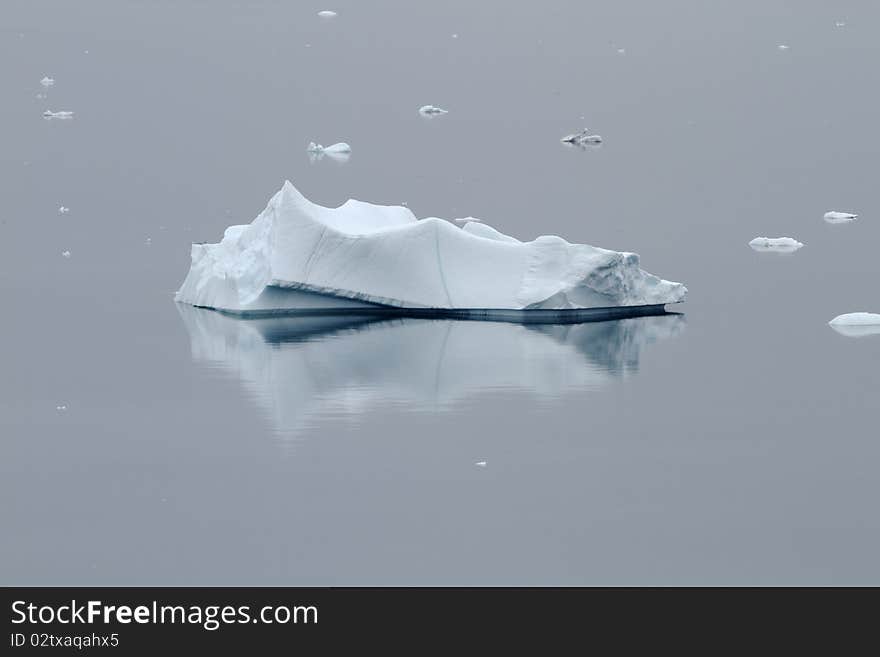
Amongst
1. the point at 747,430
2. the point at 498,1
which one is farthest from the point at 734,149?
the point at 498,1

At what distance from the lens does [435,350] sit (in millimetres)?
16344

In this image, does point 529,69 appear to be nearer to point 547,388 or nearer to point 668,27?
point 668,27

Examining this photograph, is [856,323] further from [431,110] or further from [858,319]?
[431,110]

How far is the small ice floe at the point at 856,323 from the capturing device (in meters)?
17.5

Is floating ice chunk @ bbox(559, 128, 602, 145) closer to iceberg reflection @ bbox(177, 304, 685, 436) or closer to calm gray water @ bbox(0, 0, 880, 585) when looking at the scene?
calm gray water @ bbox(0, 0, 880, 585)

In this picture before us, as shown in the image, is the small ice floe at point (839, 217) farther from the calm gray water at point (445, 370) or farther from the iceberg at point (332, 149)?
the iceberg at point (332, 149)

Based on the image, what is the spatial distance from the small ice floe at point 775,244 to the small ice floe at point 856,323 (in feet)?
13.9

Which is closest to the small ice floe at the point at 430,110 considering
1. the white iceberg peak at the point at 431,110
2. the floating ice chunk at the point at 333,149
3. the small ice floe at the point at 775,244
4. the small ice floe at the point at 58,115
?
the white iceberg peak at the point at 431,110

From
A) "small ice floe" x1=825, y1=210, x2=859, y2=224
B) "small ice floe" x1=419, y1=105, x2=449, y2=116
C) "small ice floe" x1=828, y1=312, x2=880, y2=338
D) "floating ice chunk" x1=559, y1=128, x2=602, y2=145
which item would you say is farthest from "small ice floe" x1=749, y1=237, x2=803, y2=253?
"small ice floe" x1=419, y1=105, x2=449, y2=116

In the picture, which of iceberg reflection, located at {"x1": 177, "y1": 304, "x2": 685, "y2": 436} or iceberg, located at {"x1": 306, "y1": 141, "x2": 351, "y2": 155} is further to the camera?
iceberg, located at {"x1": 306, "y1": 141, "x2": 351, "y2": 155}

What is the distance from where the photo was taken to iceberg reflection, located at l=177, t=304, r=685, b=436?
14.8 metres

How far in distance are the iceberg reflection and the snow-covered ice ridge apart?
22cm

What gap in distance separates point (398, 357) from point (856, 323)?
4663 mm

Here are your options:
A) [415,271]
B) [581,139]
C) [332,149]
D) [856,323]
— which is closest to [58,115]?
[332,149]
